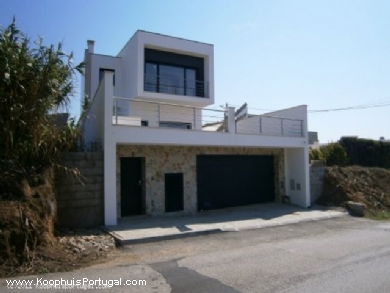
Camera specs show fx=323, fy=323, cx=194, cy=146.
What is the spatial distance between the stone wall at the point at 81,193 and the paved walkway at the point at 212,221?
719mm

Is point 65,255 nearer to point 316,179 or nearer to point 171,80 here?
point 316,179

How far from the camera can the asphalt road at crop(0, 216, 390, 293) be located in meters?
5.18

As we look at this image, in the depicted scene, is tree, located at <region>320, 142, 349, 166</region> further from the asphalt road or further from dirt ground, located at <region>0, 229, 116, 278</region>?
dirt ground, located at <region>0, 229, 116, 278</region>

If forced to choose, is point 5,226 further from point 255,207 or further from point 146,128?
point 255,207

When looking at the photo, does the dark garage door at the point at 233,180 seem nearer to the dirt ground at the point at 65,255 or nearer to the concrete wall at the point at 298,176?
the concrete wall at the point at 298,176

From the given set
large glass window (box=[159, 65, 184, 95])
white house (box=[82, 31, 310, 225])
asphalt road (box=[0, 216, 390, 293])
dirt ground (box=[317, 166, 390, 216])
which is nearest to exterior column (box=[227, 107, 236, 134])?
white house (box=[82, 31, 310, 225])

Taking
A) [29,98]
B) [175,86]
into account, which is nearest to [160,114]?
[175,86]

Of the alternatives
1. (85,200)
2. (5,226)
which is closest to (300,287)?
(5,226)

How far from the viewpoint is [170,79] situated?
64.8 ft

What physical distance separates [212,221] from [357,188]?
927 cm

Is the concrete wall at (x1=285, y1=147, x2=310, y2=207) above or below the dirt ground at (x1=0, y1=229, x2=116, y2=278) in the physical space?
above

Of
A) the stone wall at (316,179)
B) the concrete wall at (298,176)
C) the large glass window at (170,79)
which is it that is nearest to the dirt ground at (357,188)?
the stone wall at (316,179)

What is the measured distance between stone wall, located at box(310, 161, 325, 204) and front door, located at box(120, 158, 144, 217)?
28.3 ft

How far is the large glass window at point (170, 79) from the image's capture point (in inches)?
752
